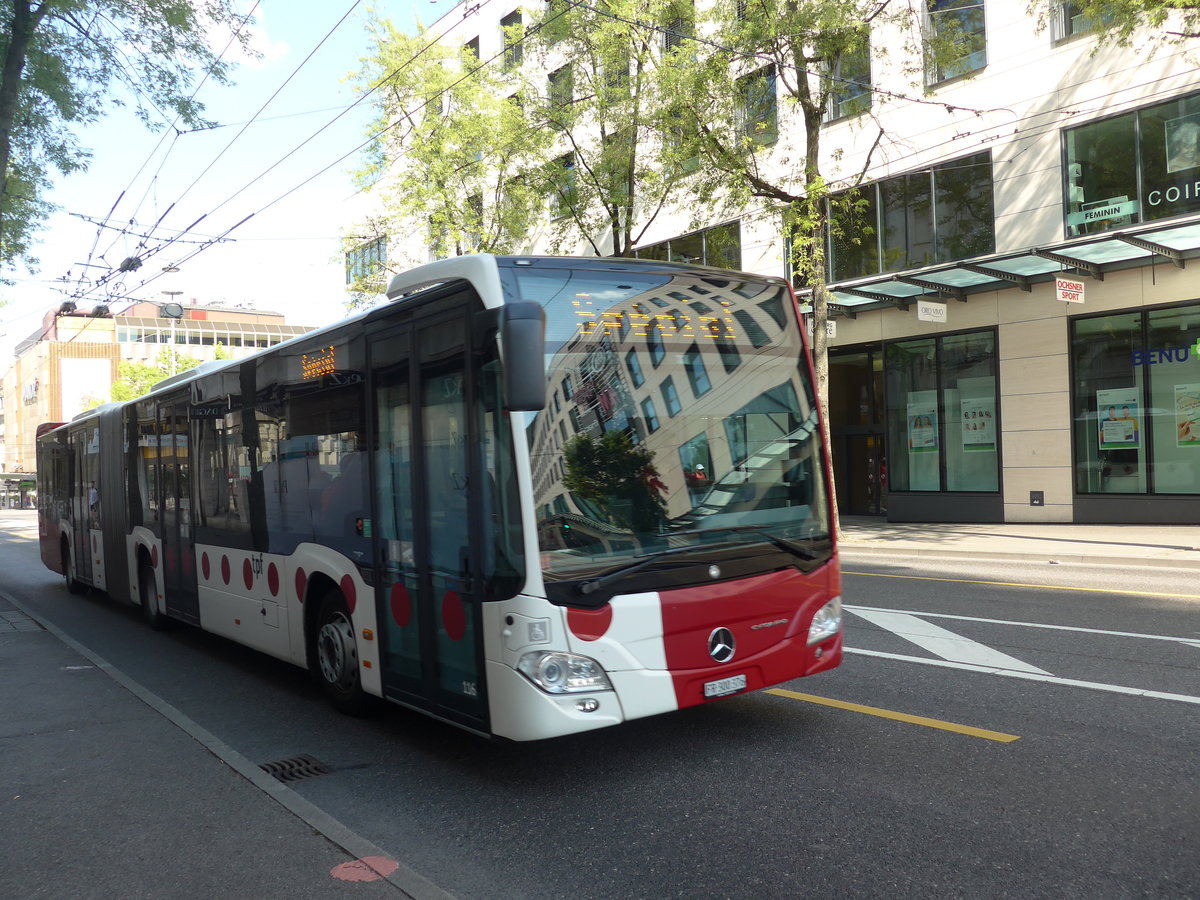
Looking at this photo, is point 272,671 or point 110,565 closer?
point 272,671

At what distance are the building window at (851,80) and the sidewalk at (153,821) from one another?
49.4ft

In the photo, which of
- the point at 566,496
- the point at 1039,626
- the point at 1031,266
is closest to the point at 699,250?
the point at 1031,266

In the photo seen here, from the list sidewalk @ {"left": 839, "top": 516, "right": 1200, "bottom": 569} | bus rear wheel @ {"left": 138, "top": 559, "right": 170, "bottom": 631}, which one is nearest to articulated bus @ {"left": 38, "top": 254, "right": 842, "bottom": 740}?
bus rear wheel @ {"left": 138, "top": 559, "right": 170, "bottom": 631}

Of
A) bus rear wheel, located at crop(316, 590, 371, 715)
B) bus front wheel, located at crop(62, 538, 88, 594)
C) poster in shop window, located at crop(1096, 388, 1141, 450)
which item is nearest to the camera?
bus rear wheel, located at crop(316, 590, 371, 715)

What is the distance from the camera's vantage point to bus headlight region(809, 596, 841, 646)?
588 centimetres

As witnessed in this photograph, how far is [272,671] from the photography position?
29.5ft

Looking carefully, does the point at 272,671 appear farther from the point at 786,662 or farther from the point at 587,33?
the point at 587,33

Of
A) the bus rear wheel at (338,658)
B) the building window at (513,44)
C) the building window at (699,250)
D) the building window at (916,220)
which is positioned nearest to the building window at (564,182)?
the building window at (513,44)

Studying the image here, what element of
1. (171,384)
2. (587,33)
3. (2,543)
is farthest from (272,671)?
(2,543)

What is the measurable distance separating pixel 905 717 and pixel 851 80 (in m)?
16.1

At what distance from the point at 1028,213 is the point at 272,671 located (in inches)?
668

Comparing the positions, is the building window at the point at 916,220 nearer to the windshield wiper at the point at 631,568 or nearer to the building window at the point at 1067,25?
the building window at the point at 1067,25

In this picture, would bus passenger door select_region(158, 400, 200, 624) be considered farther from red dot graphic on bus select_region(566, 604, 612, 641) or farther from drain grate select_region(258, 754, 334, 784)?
red dot graphic on bus select_region(566, 604, 612, 641)

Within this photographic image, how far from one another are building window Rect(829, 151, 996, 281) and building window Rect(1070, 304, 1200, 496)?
2967mm
